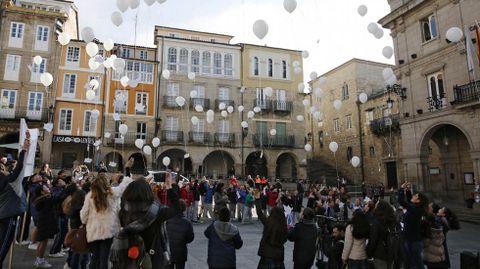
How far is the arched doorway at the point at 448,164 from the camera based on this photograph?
57.4ft

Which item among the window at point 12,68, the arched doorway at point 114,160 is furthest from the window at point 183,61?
the window at point 12,68

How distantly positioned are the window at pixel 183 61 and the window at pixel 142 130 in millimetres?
5948

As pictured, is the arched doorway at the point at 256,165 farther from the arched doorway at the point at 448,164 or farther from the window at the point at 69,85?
the window at the point at 69,85

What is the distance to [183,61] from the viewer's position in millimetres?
29250

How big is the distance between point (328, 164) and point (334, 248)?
102 feet

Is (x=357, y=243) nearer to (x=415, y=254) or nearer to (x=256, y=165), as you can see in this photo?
(x=415, y=254)

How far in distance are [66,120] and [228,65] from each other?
1492 centimetres

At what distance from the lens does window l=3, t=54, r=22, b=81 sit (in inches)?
976

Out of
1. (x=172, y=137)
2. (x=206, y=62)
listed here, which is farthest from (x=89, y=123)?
(x=206, y=62)

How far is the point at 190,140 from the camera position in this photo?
91.4 ft

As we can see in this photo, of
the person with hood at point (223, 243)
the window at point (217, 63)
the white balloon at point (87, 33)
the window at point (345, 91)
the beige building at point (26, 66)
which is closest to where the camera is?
the person with hood at point (223, 243)

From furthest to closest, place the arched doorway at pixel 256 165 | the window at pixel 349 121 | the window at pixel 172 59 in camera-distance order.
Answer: the window at pixel 349 121 → the arched doorway at pixel 256 165 → the window at pixel 172 59

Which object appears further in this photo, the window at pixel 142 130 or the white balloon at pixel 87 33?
the window at pixel 142 130

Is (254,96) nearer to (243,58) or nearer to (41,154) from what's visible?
(243,58)
